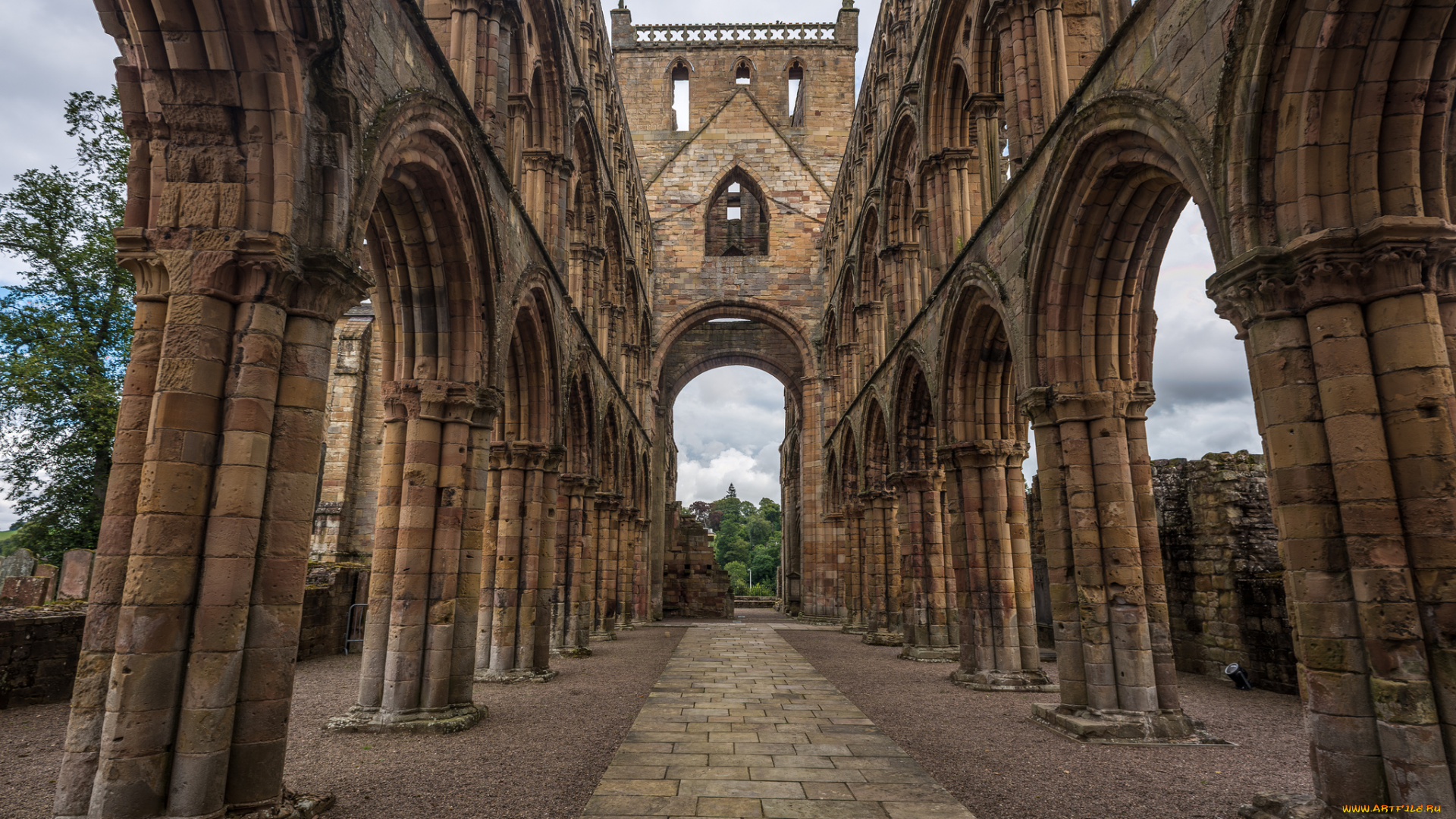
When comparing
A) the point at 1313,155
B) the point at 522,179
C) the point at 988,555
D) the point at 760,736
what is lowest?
the point at 760,736

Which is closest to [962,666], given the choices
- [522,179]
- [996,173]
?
[996,173]

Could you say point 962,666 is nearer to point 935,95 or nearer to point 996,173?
point 996,173

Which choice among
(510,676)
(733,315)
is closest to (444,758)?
(510,676)

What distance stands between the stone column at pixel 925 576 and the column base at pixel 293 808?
36.0 ft

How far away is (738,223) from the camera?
32188 mm

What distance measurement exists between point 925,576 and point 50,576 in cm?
A: 1695

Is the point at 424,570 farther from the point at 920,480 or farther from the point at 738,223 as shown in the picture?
the point at 738,223

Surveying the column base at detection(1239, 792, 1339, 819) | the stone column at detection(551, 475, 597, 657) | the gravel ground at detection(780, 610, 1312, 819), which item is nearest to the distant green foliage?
the stone column at detection(551, 475, 597, 657)

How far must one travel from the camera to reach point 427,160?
7.11 meters

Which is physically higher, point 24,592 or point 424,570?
point 424,570

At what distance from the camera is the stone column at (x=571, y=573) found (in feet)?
47.5

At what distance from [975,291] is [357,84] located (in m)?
8.31

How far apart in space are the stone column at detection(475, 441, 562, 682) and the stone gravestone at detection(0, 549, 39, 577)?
42.4ft

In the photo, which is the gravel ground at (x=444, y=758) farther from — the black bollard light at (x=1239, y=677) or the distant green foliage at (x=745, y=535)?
the distant green foliage at (x=745, y=535)
